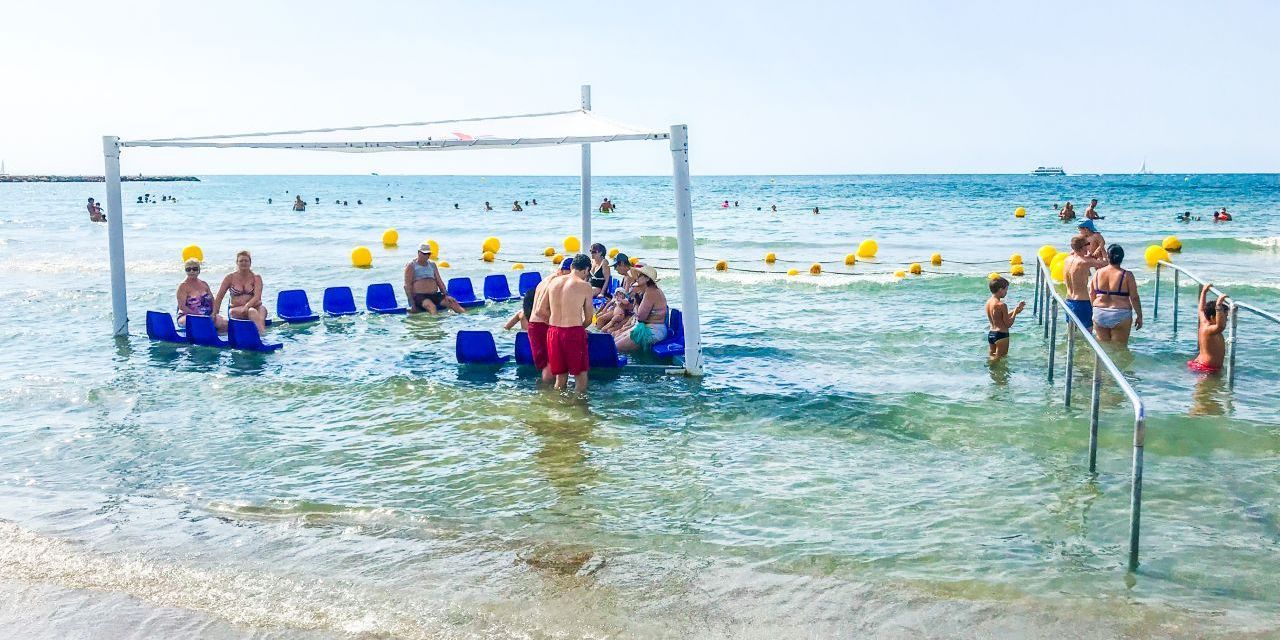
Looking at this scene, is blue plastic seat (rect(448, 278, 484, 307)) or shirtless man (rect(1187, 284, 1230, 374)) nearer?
shirtless man (rect(1187, 284, 1230, 374))

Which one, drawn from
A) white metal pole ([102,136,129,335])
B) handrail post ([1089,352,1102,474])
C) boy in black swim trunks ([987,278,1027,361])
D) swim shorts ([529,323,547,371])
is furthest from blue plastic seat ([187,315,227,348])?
handrail post ([1089,352,1102,474])

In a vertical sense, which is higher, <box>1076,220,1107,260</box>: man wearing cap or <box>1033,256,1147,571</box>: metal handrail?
<box>1076,220,1107,260</box>: man wearing cap

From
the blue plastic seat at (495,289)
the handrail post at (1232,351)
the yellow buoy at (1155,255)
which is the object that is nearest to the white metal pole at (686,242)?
the handrail post at (1232,351)

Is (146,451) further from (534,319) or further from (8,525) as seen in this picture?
(534,319)

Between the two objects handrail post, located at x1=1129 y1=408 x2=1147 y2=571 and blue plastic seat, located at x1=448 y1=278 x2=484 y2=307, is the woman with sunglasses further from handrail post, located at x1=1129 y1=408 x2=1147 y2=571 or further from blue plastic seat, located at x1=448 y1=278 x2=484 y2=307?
handrail post, located at x1=1129 y1=408 x2=1147 y2=571

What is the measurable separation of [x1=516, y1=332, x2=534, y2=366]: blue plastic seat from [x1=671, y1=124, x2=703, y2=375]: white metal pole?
71.5 inches

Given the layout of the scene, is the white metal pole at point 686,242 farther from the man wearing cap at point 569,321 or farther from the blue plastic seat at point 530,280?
the blue plastic seat at point 530,280

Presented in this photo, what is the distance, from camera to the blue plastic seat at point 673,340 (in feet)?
39.1

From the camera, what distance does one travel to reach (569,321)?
9.92 metres

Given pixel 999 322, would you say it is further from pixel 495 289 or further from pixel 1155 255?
pixel 1155 255

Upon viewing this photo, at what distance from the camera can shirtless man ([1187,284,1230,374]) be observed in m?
10.7

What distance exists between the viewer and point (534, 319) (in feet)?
34.0

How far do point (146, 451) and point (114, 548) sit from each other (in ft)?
7.71

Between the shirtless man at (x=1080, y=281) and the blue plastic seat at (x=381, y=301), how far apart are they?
9790 mm
